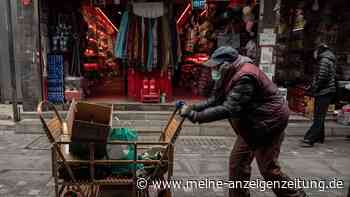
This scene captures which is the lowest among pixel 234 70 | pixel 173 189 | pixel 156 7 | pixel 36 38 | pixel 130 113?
pixel 173 189

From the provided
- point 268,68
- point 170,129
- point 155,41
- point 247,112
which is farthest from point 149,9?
point 247,112

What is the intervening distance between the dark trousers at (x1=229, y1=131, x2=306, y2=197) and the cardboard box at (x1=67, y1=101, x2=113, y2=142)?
1469 mm

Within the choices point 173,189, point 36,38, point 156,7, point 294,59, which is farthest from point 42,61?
point 294,59

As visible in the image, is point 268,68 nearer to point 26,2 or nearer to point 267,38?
point 267,38

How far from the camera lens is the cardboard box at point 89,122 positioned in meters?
3.09

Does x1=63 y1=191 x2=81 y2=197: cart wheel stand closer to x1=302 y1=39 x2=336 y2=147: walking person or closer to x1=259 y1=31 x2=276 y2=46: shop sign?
x1=302 y1=39 x2=336 y2=147: walking person

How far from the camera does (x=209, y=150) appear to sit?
6.36 m

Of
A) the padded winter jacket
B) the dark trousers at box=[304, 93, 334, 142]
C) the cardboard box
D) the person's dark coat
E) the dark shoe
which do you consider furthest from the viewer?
the dark shoe

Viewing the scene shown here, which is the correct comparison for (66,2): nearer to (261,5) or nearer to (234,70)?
(261,5)

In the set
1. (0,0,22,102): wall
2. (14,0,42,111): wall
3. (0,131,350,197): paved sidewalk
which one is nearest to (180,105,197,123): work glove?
(0,131,350,197): paved sidewalk

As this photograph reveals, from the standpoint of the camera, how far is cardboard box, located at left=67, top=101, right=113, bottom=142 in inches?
122

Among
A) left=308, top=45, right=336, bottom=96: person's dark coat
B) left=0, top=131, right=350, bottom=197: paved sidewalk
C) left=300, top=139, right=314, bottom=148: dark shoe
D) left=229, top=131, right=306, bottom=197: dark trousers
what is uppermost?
left=308, top=45, right=336, bottom=96: person's dark coat

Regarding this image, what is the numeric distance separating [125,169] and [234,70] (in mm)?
1514

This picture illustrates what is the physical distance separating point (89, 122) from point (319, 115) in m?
4.99
